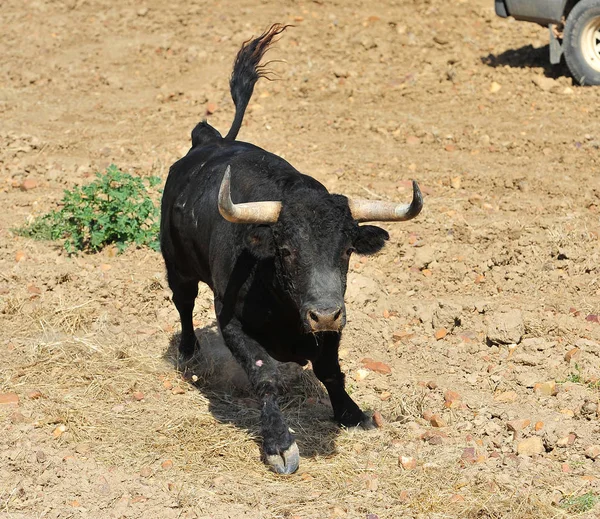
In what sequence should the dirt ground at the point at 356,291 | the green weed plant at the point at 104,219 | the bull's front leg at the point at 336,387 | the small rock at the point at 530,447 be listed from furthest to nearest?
1. the green weed plant at the point at 104,219
2. the bull's front leg at the point at 336,387
3. the small rock at the point at 530,447
4. the dirt ground at the point at 356,291

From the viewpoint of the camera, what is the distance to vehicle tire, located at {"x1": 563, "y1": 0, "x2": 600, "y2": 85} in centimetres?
1303

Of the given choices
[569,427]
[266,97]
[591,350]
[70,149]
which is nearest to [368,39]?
[266,97]

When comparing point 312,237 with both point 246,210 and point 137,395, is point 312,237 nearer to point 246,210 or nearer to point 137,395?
point 246,210

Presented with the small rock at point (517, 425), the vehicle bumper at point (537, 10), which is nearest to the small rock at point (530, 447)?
the small rock at point (517, 425)

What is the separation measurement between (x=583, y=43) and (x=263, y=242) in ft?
28.0

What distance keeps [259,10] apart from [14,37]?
4.43m

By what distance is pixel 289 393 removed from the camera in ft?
24.1

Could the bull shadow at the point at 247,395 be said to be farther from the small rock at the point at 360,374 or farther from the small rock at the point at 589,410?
the small rock at the point at 589,410

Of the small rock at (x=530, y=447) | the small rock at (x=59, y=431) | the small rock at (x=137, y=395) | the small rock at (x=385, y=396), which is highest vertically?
the small rock at (x=530, y=447)

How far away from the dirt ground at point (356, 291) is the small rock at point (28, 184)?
34mm

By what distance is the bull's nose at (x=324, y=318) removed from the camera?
18.2 feet

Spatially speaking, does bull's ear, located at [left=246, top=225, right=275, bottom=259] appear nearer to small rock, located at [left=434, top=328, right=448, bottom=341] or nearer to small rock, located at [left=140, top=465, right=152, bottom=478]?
small rock, located at [left=140, top=465, right=152, bottom=478]

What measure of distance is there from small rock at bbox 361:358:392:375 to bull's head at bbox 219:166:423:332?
1.69 metres

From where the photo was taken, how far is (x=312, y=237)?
583 cm
